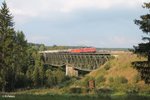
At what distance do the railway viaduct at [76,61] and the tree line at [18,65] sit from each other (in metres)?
5.51

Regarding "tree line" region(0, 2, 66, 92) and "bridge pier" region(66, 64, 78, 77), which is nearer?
"tree line" region(0, 2, 66, 92)

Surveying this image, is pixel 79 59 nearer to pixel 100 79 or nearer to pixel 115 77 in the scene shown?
pixel 100 79

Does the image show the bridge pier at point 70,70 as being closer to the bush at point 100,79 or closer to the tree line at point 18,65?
the tree line at point 18,65

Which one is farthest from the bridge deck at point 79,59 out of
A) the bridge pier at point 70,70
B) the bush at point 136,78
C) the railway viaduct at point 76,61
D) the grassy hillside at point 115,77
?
the bush at point 136,78

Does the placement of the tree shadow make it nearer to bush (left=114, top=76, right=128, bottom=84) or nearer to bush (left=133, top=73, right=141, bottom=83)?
bush (left=133, top=73, right=141, bottom=83)

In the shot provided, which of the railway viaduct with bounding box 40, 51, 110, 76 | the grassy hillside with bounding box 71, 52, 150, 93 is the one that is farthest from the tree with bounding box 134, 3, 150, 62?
the railway viaduct with bounding box 40, 51, 110, 76

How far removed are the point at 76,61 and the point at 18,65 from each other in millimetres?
22157

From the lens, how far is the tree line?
3610 inches

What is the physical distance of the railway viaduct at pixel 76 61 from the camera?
446 feet

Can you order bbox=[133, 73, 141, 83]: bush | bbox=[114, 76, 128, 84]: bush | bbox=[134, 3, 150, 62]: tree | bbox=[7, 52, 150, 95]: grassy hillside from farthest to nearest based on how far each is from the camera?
bbox=[114, 76, 128, 84]: bush → bbox=[7, 52, 150, 95]: grassy hillside → bbox=[133, 73, 141, 83]: bush → bbox=[134, 3, 150, 62]: tree

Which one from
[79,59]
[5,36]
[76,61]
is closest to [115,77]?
[5,36]

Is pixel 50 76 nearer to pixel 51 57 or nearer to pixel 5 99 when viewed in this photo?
pixel 51 57

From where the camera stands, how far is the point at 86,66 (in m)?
146

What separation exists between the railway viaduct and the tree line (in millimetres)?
5505
